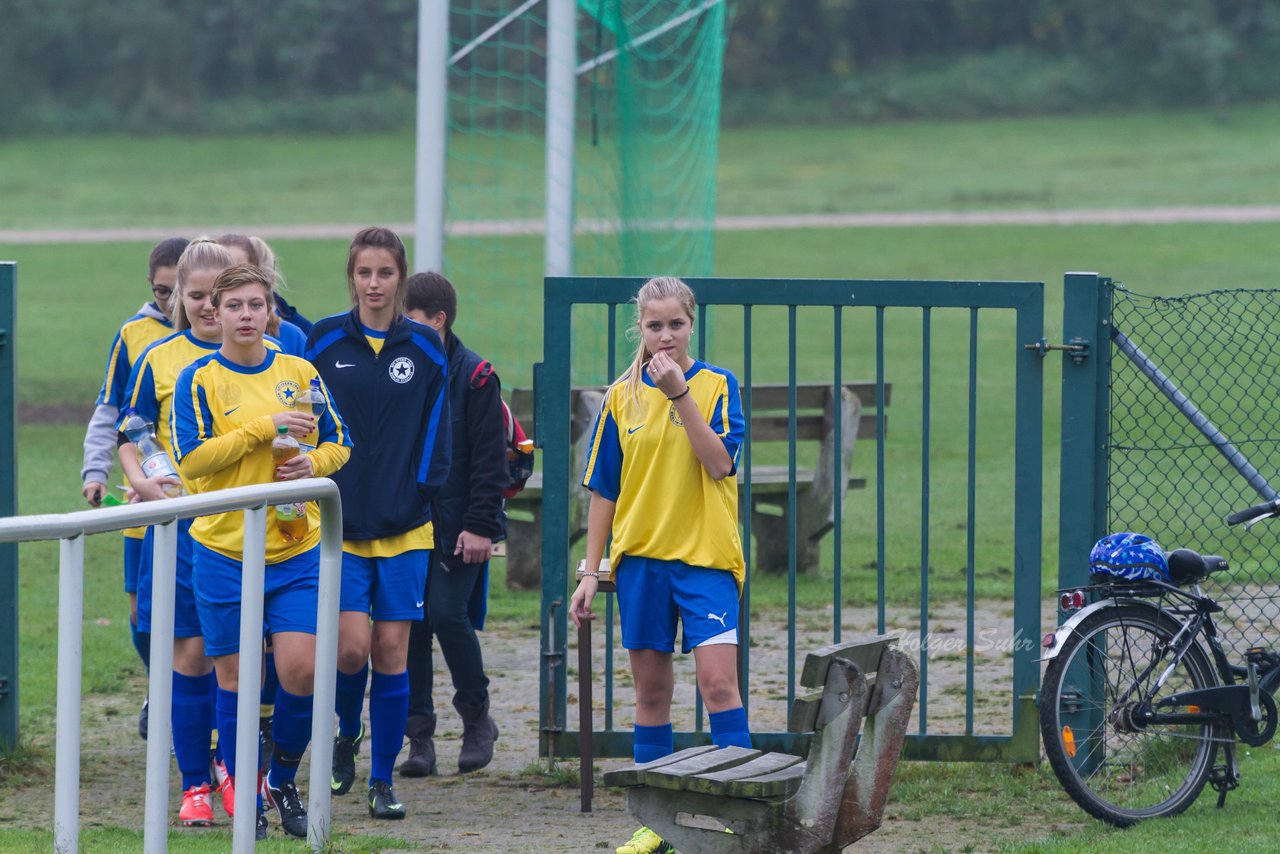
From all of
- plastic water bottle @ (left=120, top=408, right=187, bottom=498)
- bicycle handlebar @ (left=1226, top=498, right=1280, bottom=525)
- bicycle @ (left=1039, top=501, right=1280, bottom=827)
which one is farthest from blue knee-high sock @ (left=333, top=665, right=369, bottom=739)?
bicycle handlebar @ (left=1226, top=498, right=1280, bottom=525)

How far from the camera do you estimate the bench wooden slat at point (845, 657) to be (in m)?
4.11

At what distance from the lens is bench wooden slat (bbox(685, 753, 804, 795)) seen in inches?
167

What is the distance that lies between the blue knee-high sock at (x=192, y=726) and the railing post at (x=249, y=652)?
105 centimetres

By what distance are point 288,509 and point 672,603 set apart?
1.11m

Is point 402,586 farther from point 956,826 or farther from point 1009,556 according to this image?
point 1009,556

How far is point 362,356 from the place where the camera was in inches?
211

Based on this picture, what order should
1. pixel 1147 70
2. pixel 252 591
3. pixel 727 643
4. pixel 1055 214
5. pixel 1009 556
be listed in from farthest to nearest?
pixel 1147 70 → pixel 1055 214 → pixel 1009 556 → pixel 727 643 → pixel 252 591

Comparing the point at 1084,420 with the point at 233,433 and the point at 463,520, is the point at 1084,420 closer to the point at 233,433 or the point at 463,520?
the point at 463,520

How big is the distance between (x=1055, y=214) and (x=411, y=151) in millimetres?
22863

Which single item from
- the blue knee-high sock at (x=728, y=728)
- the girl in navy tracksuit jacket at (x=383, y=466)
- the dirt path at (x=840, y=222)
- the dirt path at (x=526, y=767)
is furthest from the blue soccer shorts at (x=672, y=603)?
the dirt path at (x=840, y=222)

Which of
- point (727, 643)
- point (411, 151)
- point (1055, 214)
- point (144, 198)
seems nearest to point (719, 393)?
point (727, 643)

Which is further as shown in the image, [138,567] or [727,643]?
[138,567]

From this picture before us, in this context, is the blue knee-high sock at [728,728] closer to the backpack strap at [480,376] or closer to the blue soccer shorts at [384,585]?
the blue soccer shorts at [384,585]

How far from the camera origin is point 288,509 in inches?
192
